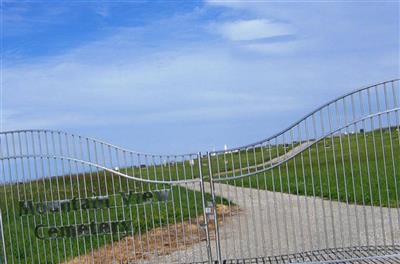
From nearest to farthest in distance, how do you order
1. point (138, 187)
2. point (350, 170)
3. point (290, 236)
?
point (138, 187) < point (290, 236) < point (350, 170)

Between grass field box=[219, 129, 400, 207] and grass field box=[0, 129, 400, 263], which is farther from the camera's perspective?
grass field box=[0, 129, 400, 263]

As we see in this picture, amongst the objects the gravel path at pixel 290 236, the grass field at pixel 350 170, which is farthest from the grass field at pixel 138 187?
the gravel path at pixel 290 236

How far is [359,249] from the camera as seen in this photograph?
9.17m

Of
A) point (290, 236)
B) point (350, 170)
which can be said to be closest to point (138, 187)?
point (290, 236)

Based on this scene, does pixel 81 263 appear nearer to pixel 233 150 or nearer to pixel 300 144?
pixel 233 150

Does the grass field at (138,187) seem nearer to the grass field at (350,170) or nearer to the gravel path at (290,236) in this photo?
the grass field at (350,170)

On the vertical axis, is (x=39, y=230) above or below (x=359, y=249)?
above

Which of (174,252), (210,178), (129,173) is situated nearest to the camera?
(210,178)

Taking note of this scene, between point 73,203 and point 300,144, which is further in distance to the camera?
point 73,203

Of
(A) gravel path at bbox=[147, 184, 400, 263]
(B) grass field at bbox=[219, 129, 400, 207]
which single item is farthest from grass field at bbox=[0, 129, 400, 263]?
(A) gravel path at bbox=[147, 184, 400, 263]

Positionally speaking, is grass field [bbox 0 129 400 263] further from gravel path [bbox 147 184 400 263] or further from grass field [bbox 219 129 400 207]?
gravel path [bbox 147 184 400 263]

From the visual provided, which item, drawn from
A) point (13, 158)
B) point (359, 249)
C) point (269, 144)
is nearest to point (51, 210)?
point (13, 158)

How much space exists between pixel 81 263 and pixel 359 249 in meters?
4.35

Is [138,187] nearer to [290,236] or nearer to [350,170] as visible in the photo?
[290,236]
